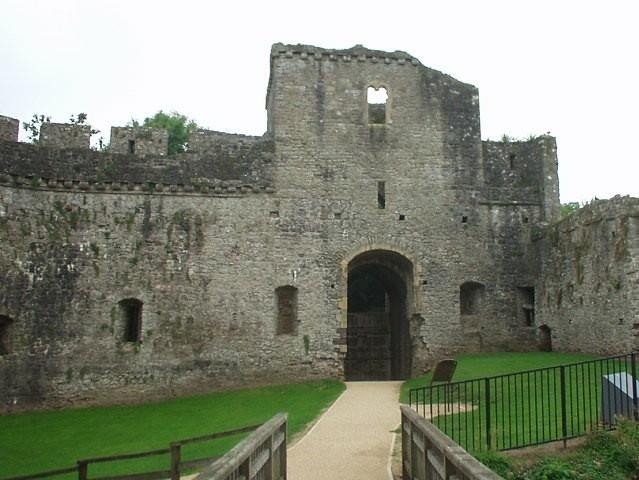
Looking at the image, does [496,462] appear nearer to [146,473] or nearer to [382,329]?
[146,473]

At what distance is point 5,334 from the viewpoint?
61.7ft

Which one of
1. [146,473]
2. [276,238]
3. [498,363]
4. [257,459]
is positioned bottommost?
[146,473]

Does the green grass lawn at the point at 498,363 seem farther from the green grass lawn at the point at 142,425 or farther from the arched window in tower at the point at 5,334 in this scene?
the arched window in tower at the point at 5,334

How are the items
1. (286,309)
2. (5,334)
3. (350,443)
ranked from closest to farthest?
1. (350,443)
2. (5,334)
3. (286,309)

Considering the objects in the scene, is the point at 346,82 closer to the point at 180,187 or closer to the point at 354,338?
the point at 180,187

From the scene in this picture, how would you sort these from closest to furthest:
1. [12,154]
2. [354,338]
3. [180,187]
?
[12,154] → [180,187] → [354,338]

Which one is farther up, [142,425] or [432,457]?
[432,457]

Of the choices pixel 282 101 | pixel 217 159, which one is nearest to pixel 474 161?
pixel 282 101

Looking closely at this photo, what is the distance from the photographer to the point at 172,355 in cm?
2006

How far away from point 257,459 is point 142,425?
390 inches

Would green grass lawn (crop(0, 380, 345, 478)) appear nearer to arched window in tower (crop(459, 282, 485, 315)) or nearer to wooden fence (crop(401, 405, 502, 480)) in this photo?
wooden fence (crop(401, 405, 502, 480))

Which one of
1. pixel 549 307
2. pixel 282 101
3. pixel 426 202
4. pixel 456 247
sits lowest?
pixel 549 307

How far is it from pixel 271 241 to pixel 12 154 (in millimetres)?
8253

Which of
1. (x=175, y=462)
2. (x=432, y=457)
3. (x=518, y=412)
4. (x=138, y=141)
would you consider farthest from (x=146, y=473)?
(x=138, y=141)
